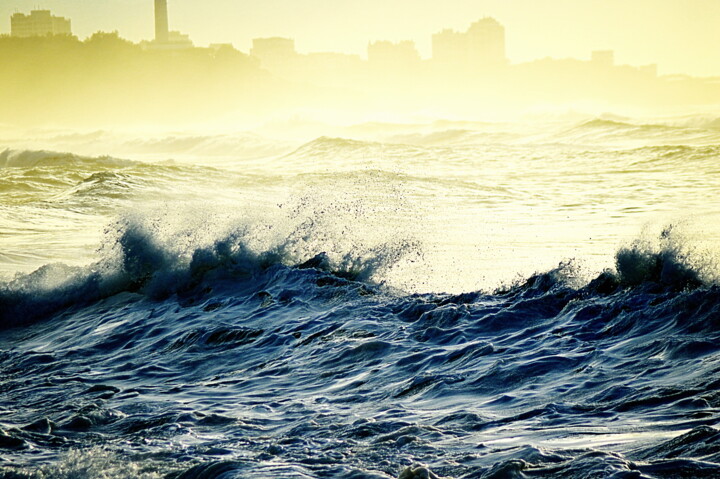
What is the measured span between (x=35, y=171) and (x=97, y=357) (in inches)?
980

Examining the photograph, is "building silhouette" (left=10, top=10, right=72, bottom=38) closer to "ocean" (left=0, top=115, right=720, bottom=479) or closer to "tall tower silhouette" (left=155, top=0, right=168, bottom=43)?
"tall tower silhouette" (left=155, top=0, right=168, bottom=43)

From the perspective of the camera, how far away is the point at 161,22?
481ft

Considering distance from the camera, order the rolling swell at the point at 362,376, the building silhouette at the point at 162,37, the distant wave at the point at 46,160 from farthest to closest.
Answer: the building silhouette at the point at 162,37 < the distant wave at the point at 46,160 < the rolling swell at the point at 362,376

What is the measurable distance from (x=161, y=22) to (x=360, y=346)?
5871 inches

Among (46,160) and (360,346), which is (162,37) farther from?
(360,346)

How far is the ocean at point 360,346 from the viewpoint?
15.4 ft

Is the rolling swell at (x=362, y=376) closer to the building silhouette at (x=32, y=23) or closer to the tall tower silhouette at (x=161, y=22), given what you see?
the tall tower silhouette at (x=161, y=22)

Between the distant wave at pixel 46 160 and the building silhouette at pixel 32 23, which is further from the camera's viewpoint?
the building silhouette at pixel 32 23

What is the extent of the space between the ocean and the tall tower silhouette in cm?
13474

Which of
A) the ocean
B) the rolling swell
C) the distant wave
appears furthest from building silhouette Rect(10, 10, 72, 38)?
the rolling swell

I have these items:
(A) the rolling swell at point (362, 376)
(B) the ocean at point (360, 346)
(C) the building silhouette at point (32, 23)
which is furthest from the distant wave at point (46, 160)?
(C) the building silhouette at point (32, 23)

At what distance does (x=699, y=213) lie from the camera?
15.4 meters

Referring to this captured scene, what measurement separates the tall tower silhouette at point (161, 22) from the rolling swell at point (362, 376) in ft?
462

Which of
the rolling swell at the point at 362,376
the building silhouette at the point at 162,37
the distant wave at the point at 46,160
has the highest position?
the building silhouette at the point at 162,37
